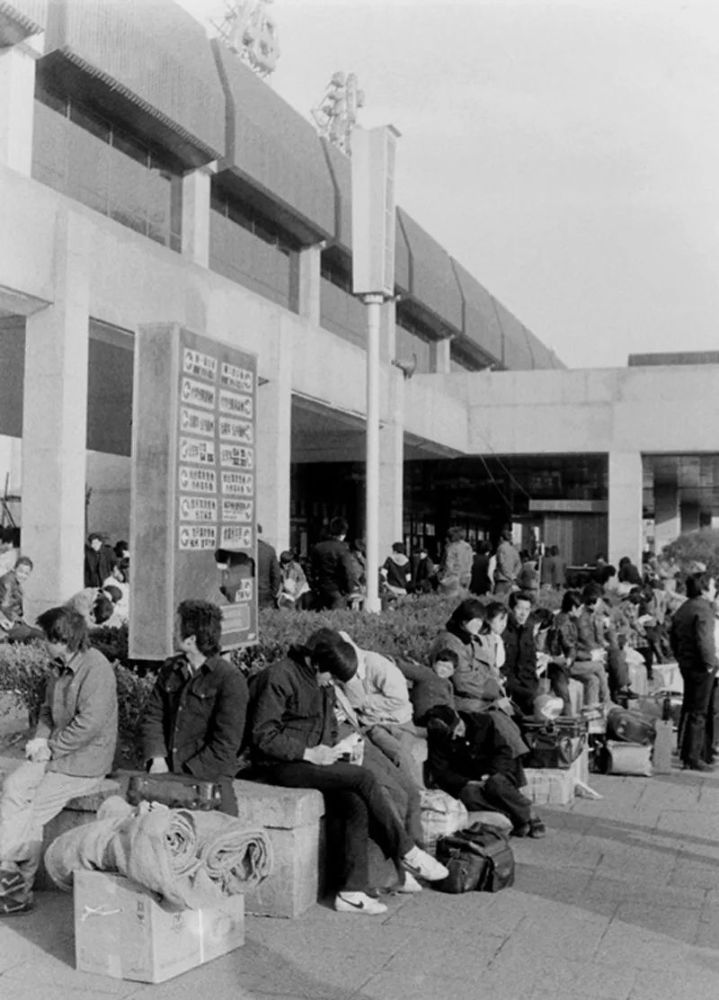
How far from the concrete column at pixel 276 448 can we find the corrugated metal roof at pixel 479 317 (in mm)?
24060

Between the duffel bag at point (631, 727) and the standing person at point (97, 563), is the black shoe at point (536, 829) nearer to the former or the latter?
the duffel bag at point (631, 727)

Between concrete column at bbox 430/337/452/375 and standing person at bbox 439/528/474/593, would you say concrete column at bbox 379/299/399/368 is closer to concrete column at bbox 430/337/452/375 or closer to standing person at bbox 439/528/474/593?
concrete column at bbox 430/337/452/375

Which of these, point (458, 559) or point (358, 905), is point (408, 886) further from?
point (458, 559)

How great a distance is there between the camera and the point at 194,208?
24.1m

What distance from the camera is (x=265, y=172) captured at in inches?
1009

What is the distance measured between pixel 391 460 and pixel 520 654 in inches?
633

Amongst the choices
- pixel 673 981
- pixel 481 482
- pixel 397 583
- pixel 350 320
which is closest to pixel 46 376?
pixel 397 583

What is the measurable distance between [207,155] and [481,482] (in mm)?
19065

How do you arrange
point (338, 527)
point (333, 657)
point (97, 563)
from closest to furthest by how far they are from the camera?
1. point (333, 657)
2. point (338, 527)
3. point (97, 563)

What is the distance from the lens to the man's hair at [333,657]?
629 centimetres

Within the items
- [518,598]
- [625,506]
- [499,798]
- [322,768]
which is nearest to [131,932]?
[322,768]

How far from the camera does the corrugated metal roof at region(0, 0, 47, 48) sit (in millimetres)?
16719

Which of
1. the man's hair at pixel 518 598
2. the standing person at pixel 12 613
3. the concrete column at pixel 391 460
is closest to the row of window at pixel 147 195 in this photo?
the concrete column at pixel 391 460

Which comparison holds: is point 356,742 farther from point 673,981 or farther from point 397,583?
point 397,583
